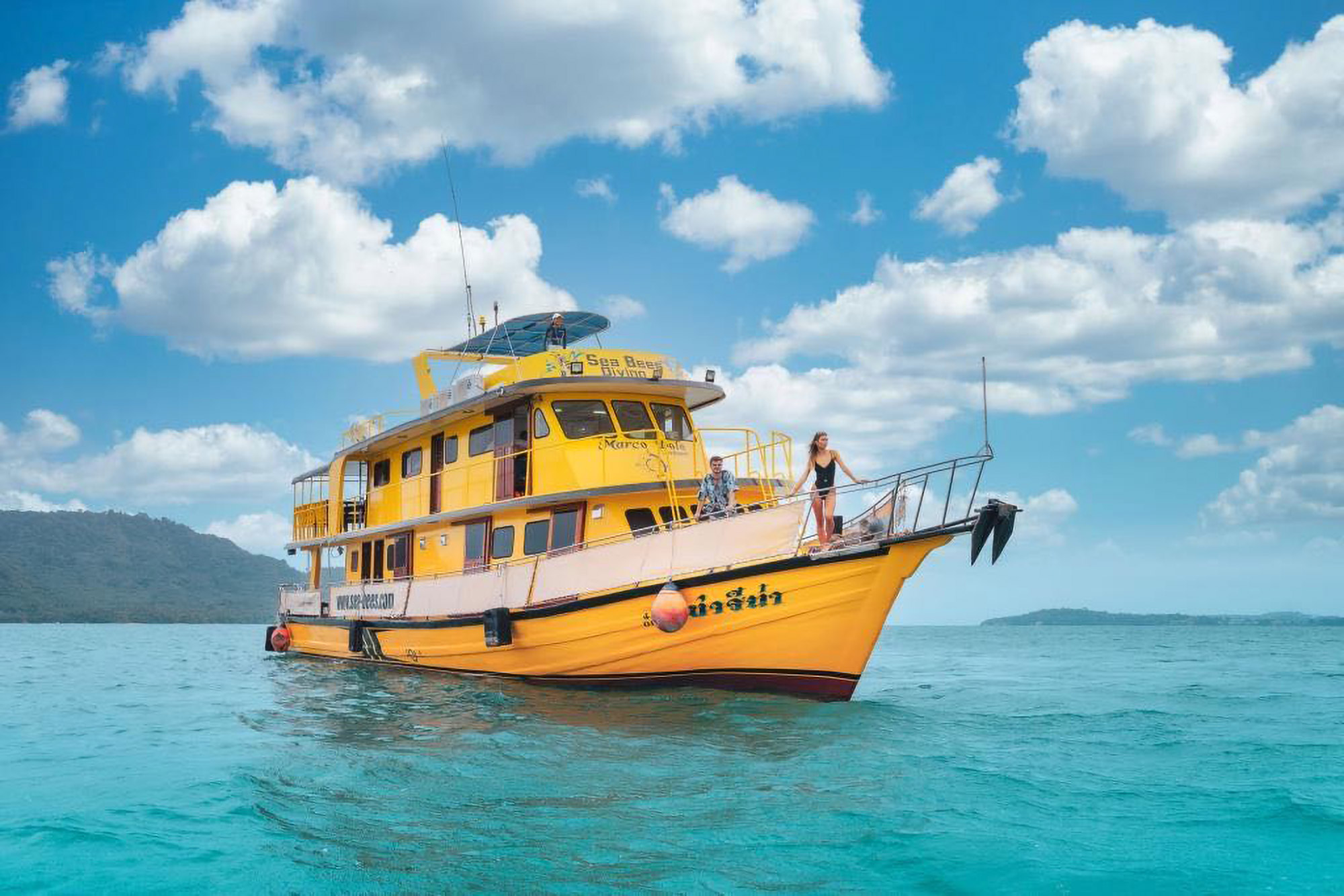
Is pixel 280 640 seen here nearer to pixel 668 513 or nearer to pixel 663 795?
pixel 668 513

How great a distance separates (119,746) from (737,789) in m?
8.16

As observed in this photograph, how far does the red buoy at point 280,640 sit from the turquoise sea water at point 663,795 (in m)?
7.80

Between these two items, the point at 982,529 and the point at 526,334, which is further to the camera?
the point at 526,334

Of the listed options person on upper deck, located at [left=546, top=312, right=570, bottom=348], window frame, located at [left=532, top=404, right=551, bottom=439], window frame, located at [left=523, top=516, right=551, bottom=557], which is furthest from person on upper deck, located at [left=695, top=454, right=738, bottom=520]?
person on upper deck, located at [left=546, top=312, right=570, bottom=348]

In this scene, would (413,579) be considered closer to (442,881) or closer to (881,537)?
(881,537)

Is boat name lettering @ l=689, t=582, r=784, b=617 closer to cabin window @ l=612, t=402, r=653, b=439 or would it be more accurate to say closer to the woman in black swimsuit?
the woman in black swimsuit

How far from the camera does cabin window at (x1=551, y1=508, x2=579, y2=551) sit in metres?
15.0

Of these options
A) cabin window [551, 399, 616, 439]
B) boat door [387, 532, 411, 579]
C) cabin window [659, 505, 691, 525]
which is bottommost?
boat door [387, 532, 411, 579]

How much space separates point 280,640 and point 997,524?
18.6 metres

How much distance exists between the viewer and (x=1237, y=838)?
735 centimetres

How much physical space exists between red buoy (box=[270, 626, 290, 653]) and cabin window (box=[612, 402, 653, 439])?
12.6 m

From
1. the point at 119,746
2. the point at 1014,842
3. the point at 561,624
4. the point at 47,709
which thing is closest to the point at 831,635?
the point at 561,624

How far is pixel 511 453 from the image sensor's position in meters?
16.2

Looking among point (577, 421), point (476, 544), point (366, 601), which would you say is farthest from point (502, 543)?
point (366, 601)
